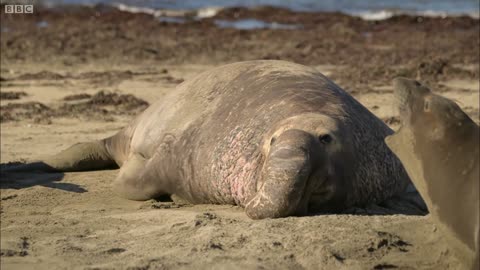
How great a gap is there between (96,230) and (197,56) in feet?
31.9

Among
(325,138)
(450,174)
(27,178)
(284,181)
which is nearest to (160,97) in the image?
(27,178)

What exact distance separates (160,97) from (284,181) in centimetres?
486

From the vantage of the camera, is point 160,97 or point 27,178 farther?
point 160,97

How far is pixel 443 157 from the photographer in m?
4.18

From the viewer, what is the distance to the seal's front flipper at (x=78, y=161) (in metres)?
7.57

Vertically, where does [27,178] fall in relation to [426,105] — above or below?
below

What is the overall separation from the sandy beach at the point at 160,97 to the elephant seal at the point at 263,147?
156mm

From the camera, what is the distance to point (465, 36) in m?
16.8

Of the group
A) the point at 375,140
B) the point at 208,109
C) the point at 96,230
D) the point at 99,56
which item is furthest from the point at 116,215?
the point at 99,56

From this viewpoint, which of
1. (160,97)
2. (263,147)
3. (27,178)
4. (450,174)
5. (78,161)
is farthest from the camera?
(160,97)

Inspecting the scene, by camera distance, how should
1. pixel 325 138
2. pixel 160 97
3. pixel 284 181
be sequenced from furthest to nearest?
pixel 160 97 → pixel 325 138 → pixel 284 181

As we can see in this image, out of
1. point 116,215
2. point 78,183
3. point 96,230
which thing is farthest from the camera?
point 78,183

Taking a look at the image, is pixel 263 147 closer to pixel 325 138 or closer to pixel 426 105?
pixel 325 138

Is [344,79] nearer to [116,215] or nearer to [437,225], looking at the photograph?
[116,215]
